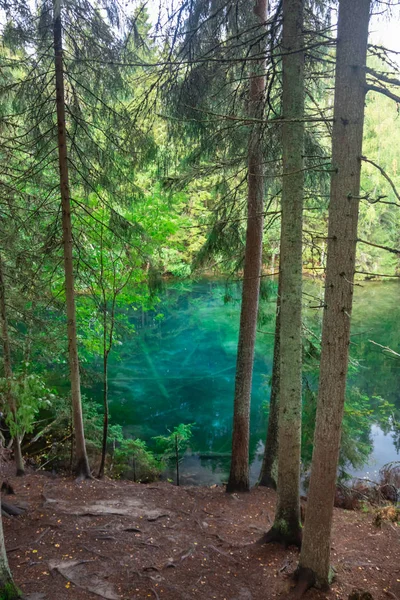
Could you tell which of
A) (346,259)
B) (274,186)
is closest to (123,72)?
(274,186)

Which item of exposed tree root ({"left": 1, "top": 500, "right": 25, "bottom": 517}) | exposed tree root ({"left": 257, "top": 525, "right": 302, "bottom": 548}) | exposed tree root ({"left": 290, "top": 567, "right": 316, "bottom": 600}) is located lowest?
exposed tree root ({"left": 1, "top": 500, "right": 25, "bottom": 517})

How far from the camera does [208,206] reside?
22.1ft

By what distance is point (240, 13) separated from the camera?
194 inches

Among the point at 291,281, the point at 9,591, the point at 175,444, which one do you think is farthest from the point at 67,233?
the point at 175,444

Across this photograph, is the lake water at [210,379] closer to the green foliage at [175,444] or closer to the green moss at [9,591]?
the green foliage at [175,444]

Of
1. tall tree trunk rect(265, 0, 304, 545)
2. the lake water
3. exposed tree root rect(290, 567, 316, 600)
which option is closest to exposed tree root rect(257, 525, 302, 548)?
tall tree trunk rect(265, 0, 304, 545)

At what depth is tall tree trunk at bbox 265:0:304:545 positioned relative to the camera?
12.6ft

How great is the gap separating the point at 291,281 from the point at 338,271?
101 cm

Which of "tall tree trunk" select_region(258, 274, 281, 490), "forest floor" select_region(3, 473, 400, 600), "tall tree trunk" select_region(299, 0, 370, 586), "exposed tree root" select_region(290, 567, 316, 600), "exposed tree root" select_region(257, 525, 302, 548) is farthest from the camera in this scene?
"tall tree trunk" select_region(258, 274, 281, 490)

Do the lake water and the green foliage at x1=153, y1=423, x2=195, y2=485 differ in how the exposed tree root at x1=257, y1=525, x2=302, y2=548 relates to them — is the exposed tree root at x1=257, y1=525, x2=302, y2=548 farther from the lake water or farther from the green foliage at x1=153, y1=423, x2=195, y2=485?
the green foliage at x1=153, y1=423, x2=195, y2=485

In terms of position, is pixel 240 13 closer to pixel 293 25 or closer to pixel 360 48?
pixel 293 25

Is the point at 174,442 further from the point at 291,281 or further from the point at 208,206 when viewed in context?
the point at 291,281

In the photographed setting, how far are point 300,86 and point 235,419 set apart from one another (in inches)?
187

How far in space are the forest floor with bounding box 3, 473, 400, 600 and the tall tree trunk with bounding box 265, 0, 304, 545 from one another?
493 mm
